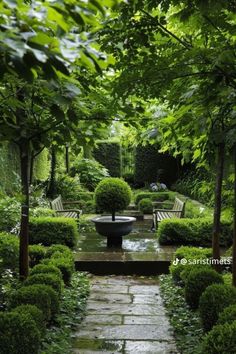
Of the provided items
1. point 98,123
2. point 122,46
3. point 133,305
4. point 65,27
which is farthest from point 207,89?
point 133,305

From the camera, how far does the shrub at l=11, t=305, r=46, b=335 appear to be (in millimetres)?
3285

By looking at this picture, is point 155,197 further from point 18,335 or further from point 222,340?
point 222,340

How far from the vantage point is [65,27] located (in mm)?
1297

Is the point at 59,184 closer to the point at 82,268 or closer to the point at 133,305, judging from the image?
the point at 82,268

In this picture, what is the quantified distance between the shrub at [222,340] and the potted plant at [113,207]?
4.85 meters

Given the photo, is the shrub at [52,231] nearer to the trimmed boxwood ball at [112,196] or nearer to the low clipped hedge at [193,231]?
the trimmed boxwood ball at [112,196]

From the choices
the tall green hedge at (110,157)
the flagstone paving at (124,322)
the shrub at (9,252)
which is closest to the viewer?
the flagstone paving at (124,322)

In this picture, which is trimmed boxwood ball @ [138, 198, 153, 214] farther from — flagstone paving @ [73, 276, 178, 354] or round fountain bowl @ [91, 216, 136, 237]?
flagstone paving @ [73, 276, 178, 354]

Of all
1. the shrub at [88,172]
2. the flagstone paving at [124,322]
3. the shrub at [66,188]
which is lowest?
the flagstone paving at [124,322]

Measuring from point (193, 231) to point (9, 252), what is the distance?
362cm

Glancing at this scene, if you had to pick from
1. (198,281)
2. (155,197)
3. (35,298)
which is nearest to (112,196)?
(198,281)

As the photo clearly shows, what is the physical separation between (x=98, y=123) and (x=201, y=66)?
1.24 metres

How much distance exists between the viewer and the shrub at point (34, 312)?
3285 millimetres

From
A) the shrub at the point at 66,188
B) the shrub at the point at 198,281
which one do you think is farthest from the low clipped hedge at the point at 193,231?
the shrub at the point at 66,188
